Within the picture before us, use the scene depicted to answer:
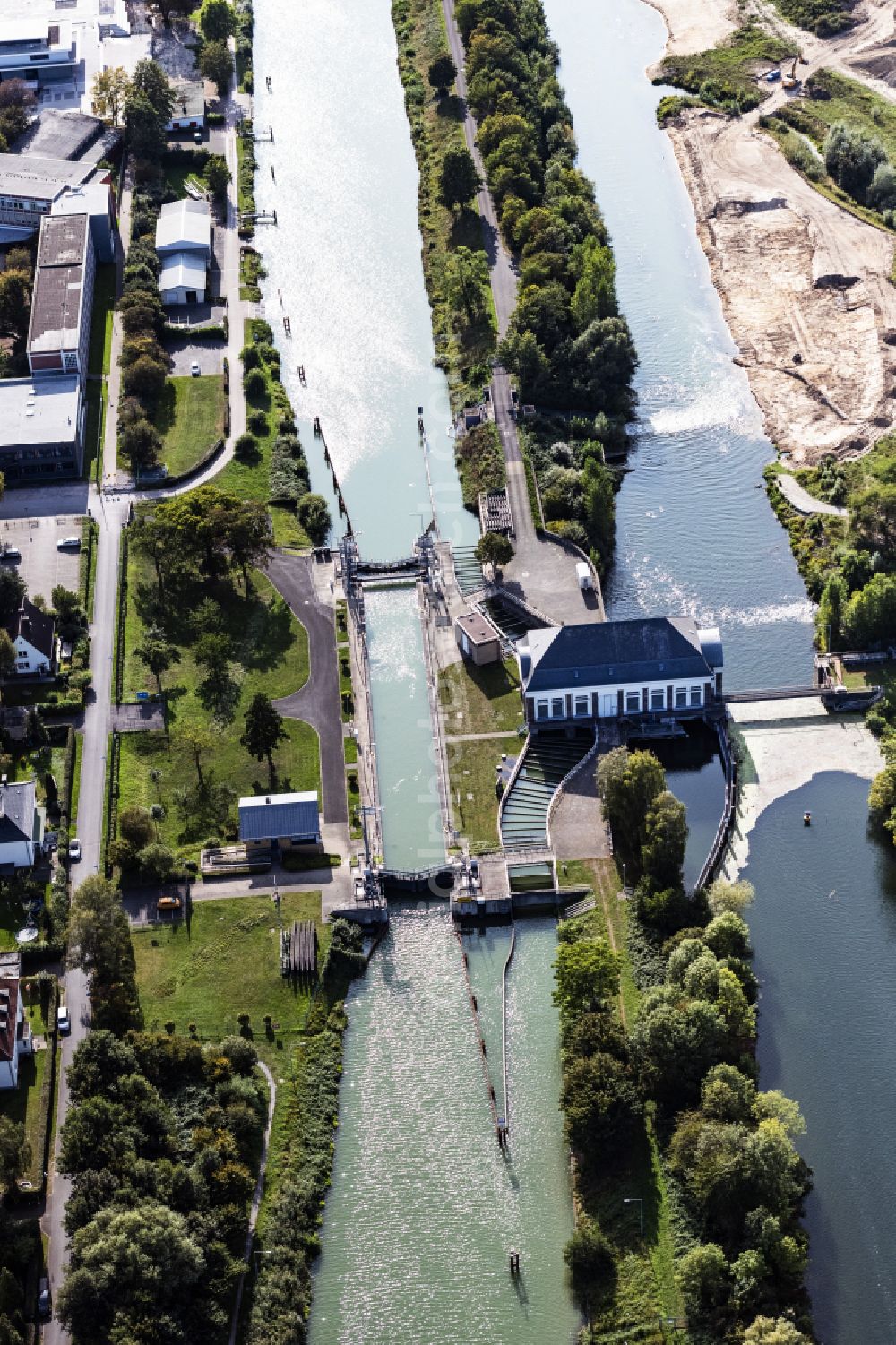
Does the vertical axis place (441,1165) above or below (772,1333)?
above

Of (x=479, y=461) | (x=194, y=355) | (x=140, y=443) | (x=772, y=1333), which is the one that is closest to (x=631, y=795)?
(x=772, y=1333)

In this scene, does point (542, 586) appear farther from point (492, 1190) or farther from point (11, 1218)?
point (11, 1218)

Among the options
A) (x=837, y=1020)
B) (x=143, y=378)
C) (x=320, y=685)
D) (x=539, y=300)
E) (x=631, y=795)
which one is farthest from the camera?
(x=539, y=300)

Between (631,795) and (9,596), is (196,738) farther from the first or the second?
(631,795)

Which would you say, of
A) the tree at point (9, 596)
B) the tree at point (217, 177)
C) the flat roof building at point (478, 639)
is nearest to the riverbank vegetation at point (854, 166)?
the tree at point (217, 177)

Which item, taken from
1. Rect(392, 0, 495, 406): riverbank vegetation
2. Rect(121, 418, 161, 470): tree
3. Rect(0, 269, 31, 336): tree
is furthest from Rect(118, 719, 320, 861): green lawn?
Rect(0, 269, 31, 336): tree

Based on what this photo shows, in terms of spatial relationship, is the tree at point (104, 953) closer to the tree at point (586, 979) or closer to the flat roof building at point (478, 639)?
the tree at point (586, 979)

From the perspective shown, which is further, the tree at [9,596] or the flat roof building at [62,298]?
the flat roof building at [62,298]

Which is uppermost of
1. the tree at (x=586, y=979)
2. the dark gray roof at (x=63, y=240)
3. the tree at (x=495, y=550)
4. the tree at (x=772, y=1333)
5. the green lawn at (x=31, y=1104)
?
the dark gray roof at (x=63, y=240)
